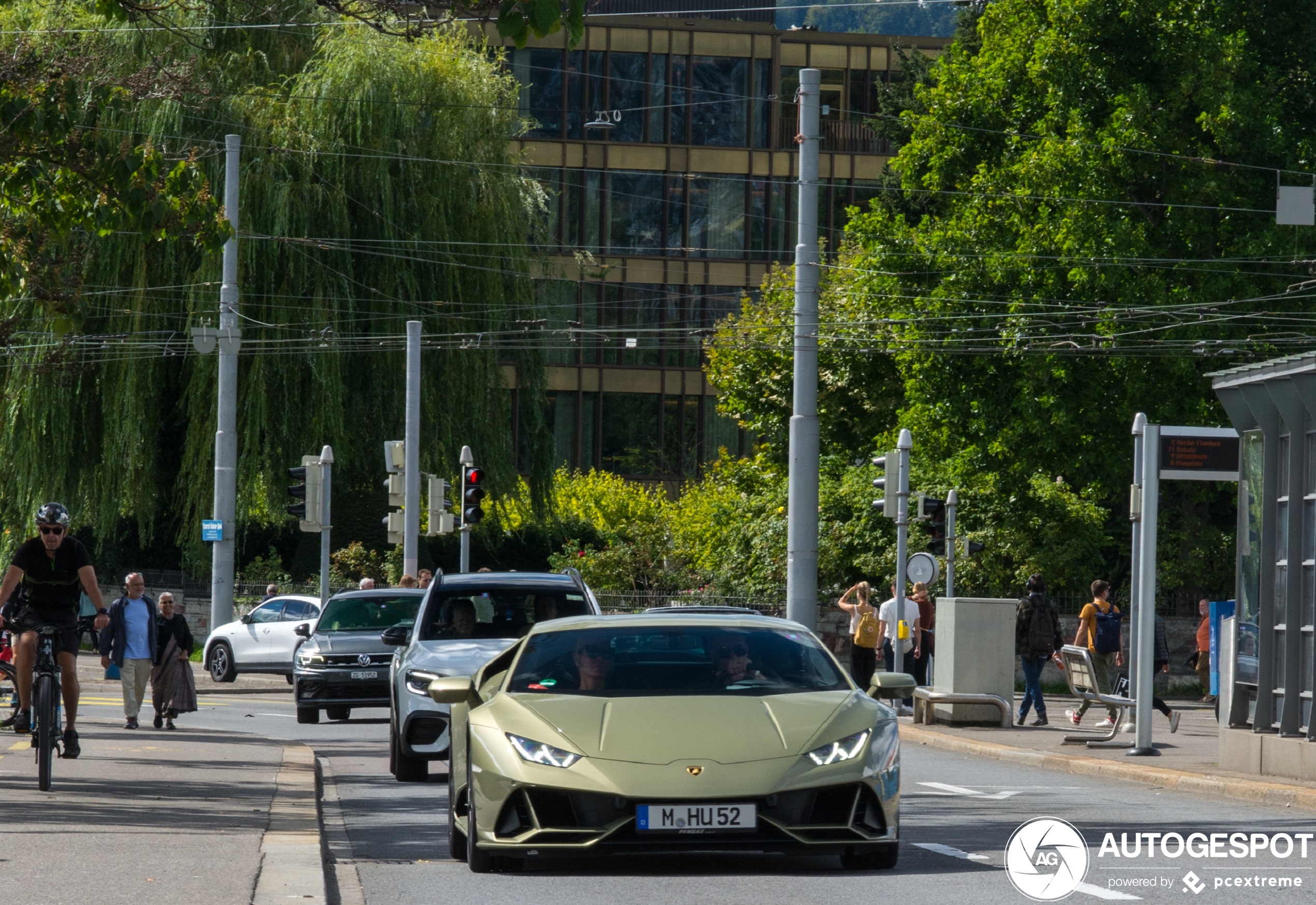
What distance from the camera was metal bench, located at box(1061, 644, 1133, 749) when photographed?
1988 cm

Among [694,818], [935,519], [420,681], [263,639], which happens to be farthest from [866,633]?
[694,818]

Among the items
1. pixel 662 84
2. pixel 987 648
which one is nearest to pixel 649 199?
pixel 662 84

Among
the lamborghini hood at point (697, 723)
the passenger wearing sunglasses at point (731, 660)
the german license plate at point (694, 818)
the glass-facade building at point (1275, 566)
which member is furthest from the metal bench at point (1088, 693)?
the german license plate at point (694, 818)

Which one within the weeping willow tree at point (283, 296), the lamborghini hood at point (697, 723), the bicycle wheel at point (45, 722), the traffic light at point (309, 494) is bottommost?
the bicycle wheel at point (45, 722)

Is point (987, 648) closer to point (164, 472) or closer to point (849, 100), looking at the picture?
point (164, 472)

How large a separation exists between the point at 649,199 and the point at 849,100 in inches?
284

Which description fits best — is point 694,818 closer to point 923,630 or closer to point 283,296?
point 923,630

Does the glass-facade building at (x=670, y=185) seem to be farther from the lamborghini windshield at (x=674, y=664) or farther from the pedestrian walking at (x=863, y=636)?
the lamborghini windshield at (x=674, y=664)

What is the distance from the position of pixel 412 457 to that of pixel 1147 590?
1851 cm

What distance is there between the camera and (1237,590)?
17125 mm

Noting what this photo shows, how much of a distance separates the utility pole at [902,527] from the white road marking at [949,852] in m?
15.2

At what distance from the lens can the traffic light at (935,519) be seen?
95.5 feet

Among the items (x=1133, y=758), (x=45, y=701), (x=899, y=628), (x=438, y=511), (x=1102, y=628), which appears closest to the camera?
(x=45, y=701)

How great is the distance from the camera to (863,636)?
27.0 meters
